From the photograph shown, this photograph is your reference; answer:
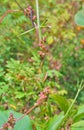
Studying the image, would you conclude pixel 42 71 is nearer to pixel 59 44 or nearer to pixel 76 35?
pixel 59 44

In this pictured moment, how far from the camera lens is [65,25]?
3150 mm

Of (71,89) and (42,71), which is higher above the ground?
(42,71)

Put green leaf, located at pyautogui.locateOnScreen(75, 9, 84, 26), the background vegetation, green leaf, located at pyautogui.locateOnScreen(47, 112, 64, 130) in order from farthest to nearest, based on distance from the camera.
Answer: green leaf, located at pyautogui.locateOnScreen(75, 9, 84, 26), the background vegetation, green leaf, located at pyautogui.locateOnScreen(47, 112, 64, 130)

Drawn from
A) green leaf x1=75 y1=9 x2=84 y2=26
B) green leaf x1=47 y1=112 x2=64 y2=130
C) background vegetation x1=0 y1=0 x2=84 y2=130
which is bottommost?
background vegetation x1=0 y1=0 x2=84 y2=130

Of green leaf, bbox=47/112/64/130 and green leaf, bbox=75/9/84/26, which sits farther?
green leaf, bbox=75/9/84/26

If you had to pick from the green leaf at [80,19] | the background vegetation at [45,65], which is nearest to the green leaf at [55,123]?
the background vegetation at [45,65]

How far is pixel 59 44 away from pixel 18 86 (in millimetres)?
1155

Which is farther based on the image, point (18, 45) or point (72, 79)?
point (72, 79)

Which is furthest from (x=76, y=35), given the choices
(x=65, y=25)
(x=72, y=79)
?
(x=72, y=79)

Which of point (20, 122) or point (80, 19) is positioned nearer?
point (20, 122)

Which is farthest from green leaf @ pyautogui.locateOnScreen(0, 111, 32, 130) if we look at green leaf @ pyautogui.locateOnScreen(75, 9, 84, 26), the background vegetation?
green leaf @ pyautogui.locateOnScreen(75, 9, 84, 26)

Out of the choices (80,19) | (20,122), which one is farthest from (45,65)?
(20,122)

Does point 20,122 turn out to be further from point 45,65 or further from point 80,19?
point 45,65

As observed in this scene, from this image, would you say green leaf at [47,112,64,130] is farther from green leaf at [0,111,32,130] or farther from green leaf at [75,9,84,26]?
green leaf at [75,9,84,26]
